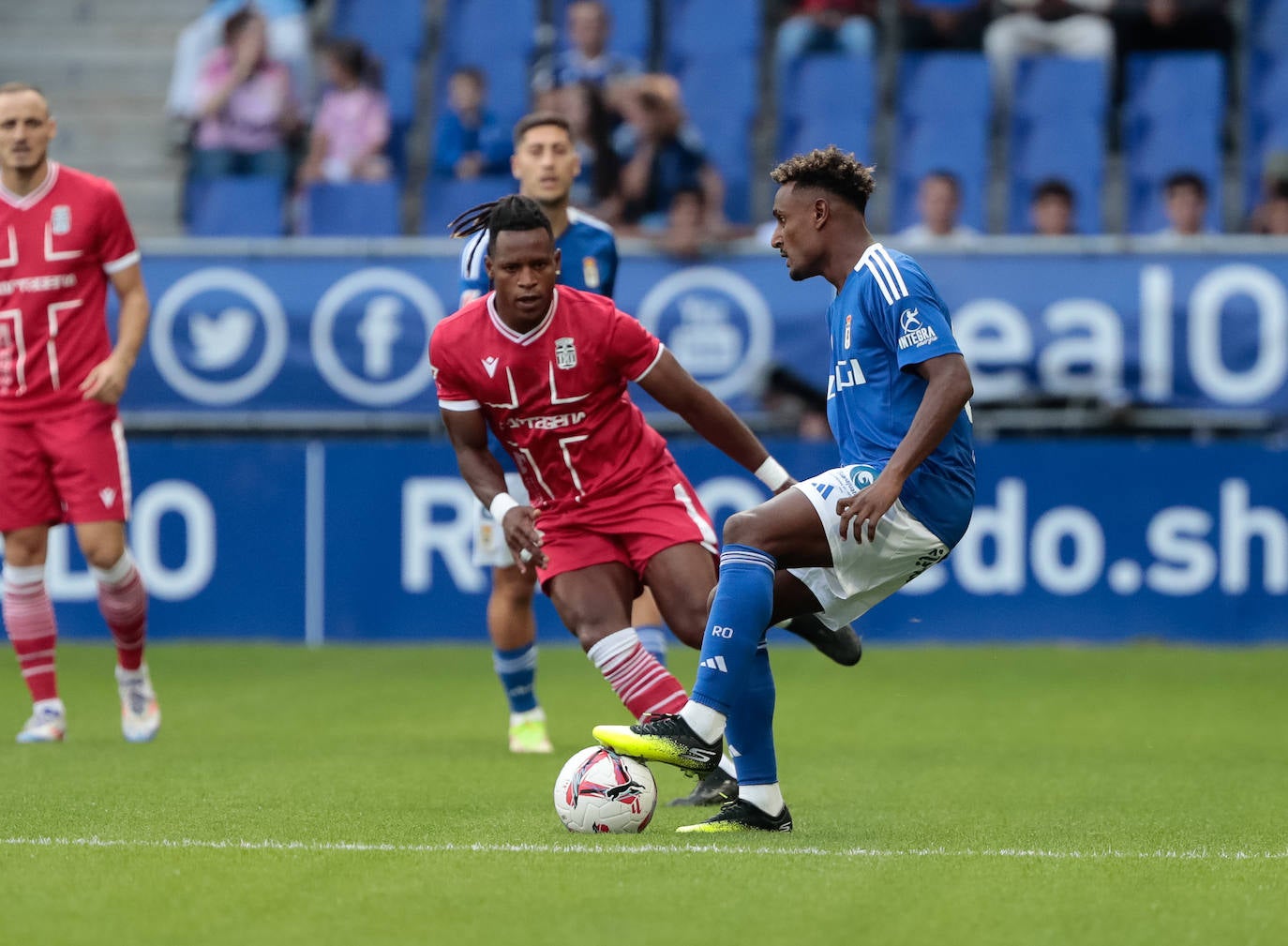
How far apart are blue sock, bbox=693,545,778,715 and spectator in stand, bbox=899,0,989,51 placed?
36.1 ft

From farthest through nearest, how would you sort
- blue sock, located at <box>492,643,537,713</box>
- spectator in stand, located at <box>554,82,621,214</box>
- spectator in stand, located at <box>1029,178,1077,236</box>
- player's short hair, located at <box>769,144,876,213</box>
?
1. spectator in stand, located at <box>554,82,621,214</box>
2. spectator in stand, located at <box>1029,178,1077,236</box>
3. blue sock, located at <box>492,643,537,713</box>
4. player's short hair, located at <box>769,144,876,213</box>

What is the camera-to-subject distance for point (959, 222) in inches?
567

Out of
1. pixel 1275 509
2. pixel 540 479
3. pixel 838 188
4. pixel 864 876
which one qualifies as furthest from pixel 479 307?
A: pixel 1275 509

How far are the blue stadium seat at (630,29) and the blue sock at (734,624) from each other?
35.8 ft

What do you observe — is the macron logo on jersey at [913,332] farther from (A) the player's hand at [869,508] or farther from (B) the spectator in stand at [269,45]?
(B) the spectator in stand at [269,45]

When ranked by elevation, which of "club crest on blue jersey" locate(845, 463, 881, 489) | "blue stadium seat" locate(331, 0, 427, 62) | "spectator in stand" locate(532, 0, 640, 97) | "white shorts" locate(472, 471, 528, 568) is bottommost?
"white shorts" locate(472, 471, 528, 568)

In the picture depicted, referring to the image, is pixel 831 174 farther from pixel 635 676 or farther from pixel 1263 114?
pixel 1263 114

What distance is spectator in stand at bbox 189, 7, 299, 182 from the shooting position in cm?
1512

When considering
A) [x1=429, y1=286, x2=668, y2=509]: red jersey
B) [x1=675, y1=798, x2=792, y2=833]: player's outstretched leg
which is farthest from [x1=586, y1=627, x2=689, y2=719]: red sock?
[x1=429, y1=286, x2=668, y2=509]: red jersey

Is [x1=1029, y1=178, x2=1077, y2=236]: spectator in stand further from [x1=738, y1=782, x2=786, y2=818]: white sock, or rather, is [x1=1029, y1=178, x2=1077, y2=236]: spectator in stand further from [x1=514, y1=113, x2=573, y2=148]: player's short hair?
[x1=738, y1=782, x2=786, y2=818]: white sock

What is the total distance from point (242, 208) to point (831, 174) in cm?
961

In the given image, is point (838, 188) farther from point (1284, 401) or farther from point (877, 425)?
point (1284, 401)

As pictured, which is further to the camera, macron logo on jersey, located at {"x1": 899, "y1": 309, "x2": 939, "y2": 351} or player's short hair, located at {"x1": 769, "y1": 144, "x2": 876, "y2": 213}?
player's short hair, located at {"x1": 769, "y1": 144, "x2": 876, "y2": 213}

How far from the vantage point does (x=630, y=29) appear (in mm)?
15984
